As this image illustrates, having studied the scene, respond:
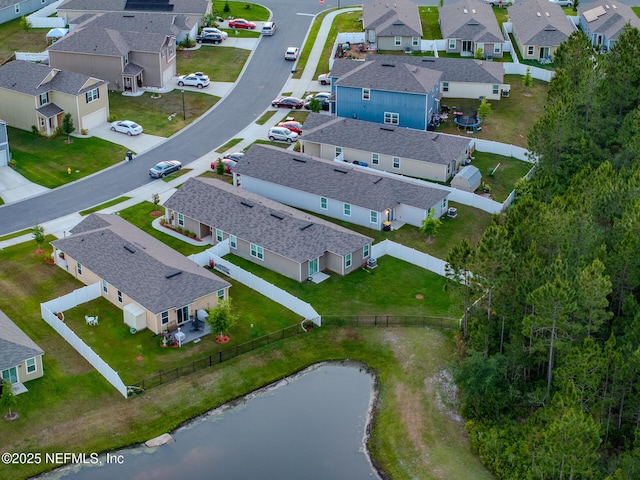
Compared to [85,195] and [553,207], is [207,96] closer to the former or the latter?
Answer: [85,195]

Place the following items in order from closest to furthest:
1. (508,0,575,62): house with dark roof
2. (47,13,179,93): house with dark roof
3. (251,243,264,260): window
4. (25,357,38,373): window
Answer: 1. (25,357,38,373): window
2. (251,243,264,260): window
3. (47,13,179,93): house with dark roof
4. (508,0,575,62): house with dark roof

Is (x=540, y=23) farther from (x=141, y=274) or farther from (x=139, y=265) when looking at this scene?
(x=141, y=274)

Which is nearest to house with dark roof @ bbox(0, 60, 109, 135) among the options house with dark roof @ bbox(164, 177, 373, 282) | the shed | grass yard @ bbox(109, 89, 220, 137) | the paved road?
grass yard @ bbox(109, 89, 220, 137)

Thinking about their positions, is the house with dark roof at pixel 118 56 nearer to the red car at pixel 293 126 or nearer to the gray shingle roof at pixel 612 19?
the red car at pixel 293 126

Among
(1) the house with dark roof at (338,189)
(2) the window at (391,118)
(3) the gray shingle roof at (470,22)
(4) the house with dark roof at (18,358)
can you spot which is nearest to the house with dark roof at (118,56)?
(1) the house with dark roof at (338,189)

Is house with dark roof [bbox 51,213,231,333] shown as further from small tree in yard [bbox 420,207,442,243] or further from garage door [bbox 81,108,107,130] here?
garage door [bbox 81,108,107,130]

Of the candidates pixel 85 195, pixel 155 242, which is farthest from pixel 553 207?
pixel 85 195
